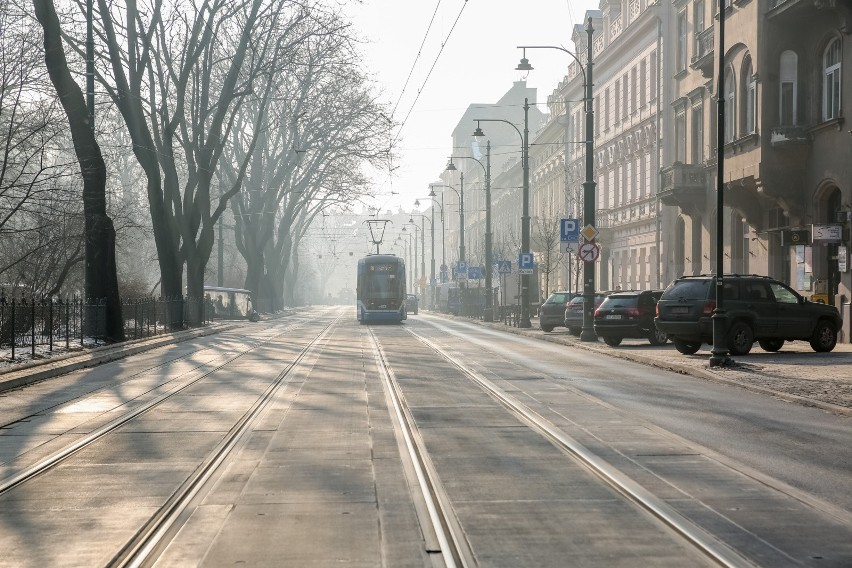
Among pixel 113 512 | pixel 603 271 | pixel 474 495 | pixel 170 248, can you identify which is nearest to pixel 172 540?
pixel 113 512

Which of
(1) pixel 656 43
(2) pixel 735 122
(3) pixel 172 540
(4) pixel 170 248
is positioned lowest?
(3) pixel 172 540

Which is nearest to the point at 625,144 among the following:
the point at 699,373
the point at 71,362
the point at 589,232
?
the point at 589,232

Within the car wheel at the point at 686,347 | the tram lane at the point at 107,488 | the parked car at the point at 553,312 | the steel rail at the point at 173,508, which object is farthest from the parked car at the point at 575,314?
the steel rail at the point at 173,508

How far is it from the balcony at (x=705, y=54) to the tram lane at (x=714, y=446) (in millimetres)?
18034

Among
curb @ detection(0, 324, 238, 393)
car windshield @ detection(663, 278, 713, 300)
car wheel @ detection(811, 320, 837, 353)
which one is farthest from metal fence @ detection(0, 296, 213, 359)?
car wheel @ detection(811, 320, 837, 353)

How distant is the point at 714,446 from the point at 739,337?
44.1 ft

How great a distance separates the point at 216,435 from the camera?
11.9 m

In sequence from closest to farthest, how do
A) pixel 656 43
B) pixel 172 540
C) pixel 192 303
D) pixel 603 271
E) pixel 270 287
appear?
pixel 172 540 < pixel 192 303 < pixel 656 43 < pixel 603 271 < pixel 270 287

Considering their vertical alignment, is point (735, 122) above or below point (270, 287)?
above

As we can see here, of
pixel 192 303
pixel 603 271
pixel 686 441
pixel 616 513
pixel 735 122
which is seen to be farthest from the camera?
pixel 603 271

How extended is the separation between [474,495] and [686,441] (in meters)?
3.66

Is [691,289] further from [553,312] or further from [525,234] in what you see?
[525,234]

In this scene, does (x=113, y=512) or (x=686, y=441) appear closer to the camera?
(x=113, y=512)

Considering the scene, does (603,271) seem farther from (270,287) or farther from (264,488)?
(264,488)
